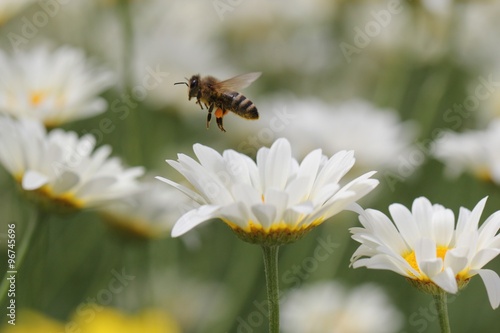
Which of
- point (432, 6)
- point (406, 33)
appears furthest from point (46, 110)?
point (406, 33)

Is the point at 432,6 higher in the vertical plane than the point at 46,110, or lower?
higher

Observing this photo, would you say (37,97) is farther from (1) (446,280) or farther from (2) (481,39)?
(2) (481,39)

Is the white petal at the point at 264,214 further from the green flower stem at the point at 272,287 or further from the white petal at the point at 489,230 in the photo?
the white petal at the point at 489,230

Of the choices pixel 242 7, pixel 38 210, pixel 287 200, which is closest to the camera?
pixel 287 200

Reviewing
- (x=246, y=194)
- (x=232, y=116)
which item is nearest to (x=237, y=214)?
(x=246, y=194)

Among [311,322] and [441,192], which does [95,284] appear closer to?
[311,322]

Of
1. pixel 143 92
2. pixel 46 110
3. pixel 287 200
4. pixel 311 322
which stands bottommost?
pixel 311 322
